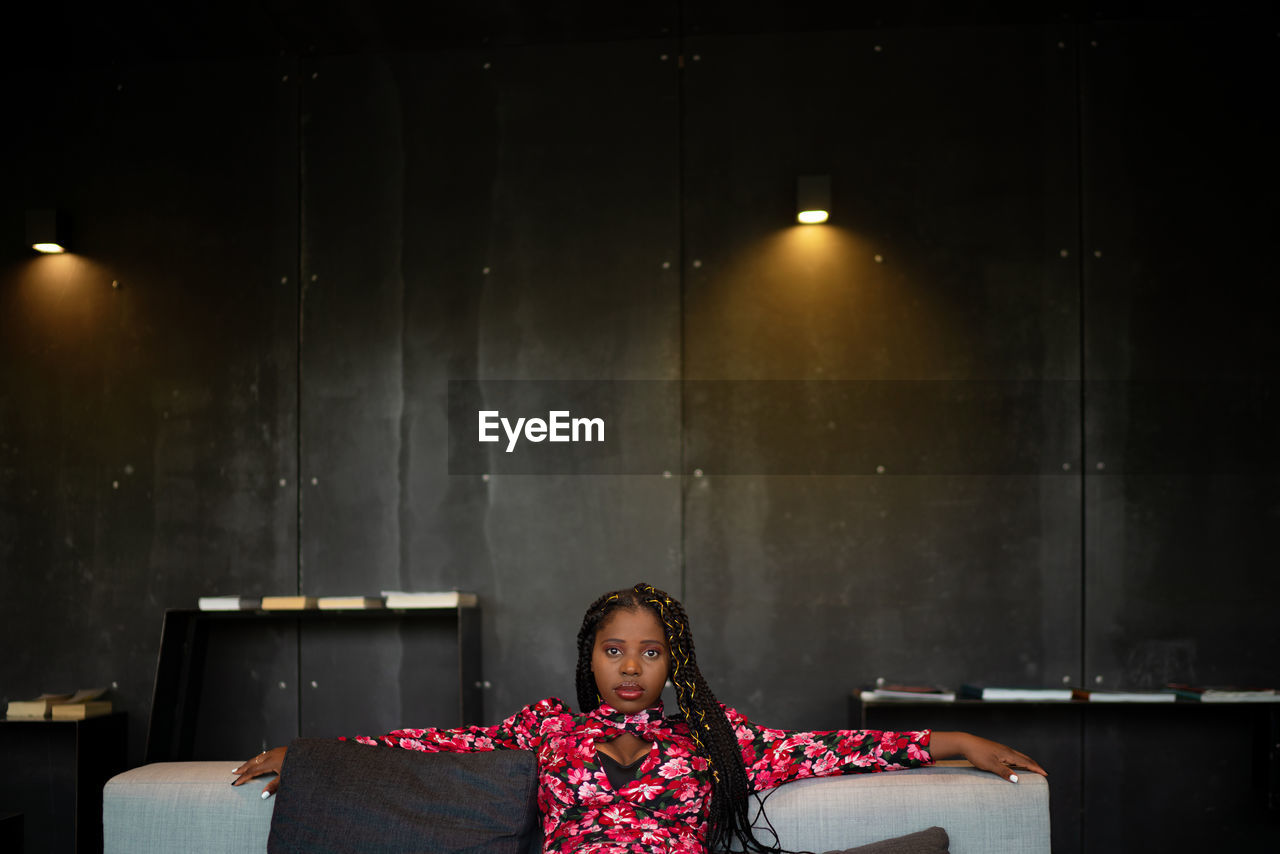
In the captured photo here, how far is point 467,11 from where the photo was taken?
395cm

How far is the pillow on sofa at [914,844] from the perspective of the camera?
215 centimetres

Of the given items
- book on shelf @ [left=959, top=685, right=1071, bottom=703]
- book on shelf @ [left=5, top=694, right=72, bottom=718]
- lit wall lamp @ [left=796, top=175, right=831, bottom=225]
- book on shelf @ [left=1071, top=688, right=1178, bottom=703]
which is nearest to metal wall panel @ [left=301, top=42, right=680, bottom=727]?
lit wall lamp @ [left=796, top=175, right=831, bottom=225]

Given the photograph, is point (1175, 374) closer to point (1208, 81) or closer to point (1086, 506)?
point (1086, 506)

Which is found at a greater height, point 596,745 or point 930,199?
point 930,199

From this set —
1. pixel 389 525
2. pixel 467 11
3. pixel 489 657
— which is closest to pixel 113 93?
pixel 467 11

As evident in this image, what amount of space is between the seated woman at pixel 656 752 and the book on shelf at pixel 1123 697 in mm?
1450

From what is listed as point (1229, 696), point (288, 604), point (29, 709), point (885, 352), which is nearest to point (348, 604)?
point (288, 604)

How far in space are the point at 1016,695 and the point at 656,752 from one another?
6.02 feet

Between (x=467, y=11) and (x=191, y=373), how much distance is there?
1752 millimetres

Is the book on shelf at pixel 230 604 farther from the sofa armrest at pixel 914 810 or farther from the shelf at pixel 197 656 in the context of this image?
the sofa armrest at pixel 914 810

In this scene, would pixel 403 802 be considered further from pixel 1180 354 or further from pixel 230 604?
pixel 1180 354

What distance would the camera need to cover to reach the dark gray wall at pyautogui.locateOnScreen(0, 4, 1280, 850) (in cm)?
394

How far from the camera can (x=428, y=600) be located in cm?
387

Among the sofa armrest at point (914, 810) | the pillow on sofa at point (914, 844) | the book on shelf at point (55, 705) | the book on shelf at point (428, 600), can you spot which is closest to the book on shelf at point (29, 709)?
the book on shelf at point (55, 705)
